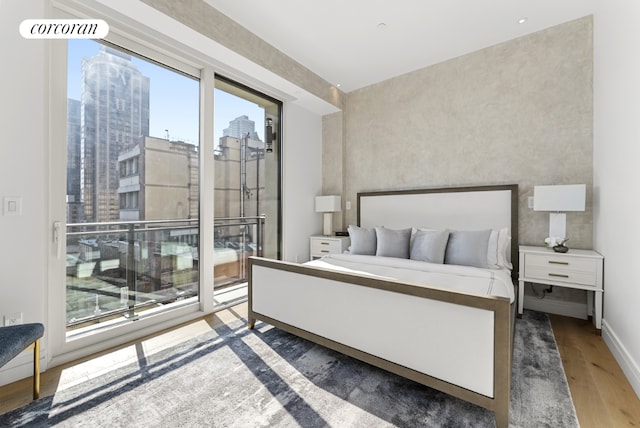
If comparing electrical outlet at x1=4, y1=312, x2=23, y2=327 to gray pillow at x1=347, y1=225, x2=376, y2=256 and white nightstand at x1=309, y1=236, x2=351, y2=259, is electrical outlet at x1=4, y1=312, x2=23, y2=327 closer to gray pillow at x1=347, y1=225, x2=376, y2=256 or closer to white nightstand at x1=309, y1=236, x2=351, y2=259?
gray pillow at x1=347, y1=225, x2=376, y2=256

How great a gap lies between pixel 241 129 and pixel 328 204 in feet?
5.51

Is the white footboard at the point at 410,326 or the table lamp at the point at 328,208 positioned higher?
the table lamp at the point at 328,208

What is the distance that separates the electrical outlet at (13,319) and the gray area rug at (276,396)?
0.55 metres

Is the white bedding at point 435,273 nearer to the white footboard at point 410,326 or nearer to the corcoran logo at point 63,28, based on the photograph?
the white footboard at point 410,326

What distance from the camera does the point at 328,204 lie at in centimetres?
436

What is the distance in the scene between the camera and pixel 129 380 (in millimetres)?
1882

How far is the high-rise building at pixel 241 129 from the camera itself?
3508 mm

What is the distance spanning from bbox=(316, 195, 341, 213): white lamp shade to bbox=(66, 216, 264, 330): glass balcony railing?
1544 mm

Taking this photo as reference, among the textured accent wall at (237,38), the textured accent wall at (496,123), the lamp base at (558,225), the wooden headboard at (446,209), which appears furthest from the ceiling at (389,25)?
the lamp base at (558,225)

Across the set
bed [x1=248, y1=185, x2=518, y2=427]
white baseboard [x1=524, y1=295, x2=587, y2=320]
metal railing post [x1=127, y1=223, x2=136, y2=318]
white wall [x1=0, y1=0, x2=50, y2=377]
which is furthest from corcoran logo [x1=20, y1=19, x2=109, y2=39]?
white baseboard [x1=524, y1=295, x2=587, y2=320]

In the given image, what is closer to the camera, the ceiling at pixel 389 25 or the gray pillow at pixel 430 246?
the ceiling at pixel 389 25

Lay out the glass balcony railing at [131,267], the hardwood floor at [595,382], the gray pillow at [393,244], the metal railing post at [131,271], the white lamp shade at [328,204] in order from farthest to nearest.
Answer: the white lamp shade at [328,204], the gray pillow at [393,244], the metal railing post at [131,271], the glass balcony railing at [131,267], the hardwood floor at [595,382]

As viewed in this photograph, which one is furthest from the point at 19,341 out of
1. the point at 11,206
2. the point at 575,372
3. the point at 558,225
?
the point at 558,225

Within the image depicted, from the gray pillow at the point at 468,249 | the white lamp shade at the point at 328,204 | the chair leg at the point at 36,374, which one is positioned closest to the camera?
the chair leg at the point at 36,374
